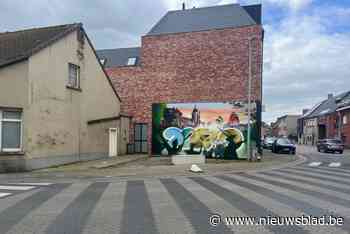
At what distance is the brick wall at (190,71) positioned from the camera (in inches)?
1467

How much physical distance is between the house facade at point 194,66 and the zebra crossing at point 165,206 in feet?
72.7

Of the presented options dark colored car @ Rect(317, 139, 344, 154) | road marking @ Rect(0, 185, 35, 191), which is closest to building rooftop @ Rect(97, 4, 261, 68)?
dark colored car @ Rect(317, 139, 344, 154)

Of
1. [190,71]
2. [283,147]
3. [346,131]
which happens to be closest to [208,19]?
[190,71]

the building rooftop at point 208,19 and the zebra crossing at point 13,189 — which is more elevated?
the building rooftop at point 208,19

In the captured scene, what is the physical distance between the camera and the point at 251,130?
103ft

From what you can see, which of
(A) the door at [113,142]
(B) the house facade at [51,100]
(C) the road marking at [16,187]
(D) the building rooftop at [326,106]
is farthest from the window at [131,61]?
(D) the building rooftop at [326,106]

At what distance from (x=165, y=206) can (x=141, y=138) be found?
89.1 feet

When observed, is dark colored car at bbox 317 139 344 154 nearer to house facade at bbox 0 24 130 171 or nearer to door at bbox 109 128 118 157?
door at bbox 109 128 118 157

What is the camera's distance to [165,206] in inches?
394

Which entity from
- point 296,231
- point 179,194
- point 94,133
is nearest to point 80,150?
point 94,133

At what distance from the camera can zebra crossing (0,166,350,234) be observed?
7.61m

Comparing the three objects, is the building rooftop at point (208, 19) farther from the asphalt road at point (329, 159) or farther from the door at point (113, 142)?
the door at point (113, 142)

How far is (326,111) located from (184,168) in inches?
2427

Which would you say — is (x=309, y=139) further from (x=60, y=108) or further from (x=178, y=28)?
(x=60, y=108)
